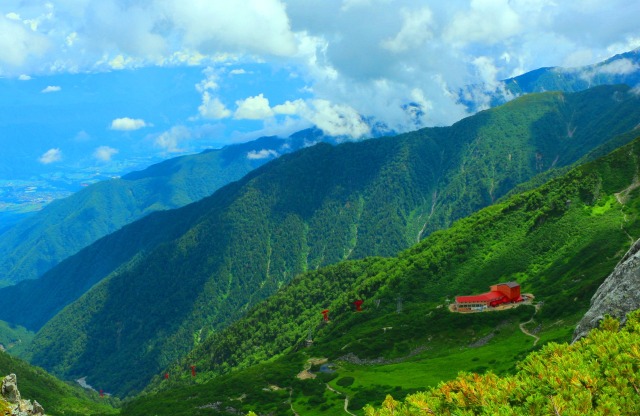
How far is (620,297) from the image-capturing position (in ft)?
152

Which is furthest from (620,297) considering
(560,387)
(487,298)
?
(487,298)

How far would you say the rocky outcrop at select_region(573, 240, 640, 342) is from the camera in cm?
4531

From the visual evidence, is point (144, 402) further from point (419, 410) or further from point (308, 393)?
point (419, 410)

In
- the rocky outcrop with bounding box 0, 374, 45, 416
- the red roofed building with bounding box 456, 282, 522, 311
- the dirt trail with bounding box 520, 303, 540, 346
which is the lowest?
the dirt trail with bounding box 520, 303, 540, 346

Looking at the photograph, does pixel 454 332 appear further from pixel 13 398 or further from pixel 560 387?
pixel 560 387

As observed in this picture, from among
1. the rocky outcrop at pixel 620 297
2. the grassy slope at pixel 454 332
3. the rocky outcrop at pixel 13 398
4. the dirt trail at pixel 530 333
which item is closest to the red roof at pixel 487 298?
the grassy slope at pixel 454 332

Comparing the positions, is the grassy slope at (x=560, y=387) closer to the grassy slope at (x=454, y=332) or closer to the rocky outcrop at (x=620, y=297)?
the rocky outcrop at (x=620, y=297)

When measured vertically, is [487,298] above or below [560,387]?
below

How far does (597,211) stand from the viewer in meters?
198

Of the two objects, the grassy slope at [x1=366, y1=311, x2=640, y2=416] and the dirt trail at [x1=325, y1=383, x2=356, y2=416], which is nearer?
the grassy slope at [x1=366, y1=311, x2=640, y2=416]

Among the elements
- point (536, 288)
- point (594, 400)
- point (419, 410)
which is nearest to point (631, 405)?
point (594, 400)

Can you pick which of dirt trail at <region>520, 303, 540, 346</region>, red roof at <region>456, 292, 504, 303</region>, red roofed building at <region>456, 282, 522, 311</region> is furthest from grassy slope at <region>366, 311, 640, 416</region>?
red roofed building at <region>456, 282, 522, 311</region>

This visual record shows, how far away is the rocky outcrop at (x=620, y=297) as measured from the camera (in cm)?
4531

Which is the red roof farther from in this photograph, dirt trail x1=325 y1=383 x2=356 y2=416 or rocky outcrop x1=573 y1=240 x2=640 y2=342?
rocky outcrop x1=573 y1=240 x2=640 y2=342
